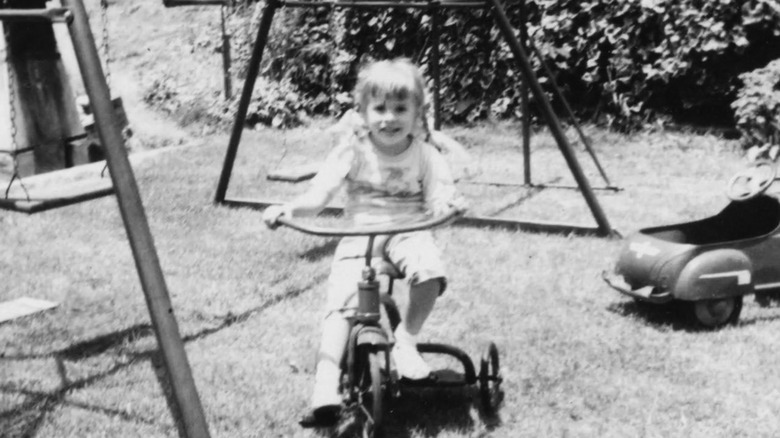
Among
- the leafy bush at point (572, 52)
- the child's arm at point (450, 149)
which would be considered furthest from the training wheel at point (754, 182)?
the leafy bush at point (572, 52)

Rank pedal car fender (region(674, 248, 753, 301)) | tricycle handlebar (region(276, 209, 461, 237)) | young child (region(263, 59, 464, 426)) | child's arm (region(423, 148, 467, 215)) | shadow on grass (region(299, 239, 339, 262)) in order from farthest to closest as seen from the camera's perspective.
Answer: shadow on grass (region(299, 239, 339, 262)) → pedal car fender (region(674, 248, 753, 301)) → child's arm (region(423, 148, 467, 215)) → young child (region(263, 59, 464, 426)) → tricycle handlebar (region(276, 209, 461, 237))

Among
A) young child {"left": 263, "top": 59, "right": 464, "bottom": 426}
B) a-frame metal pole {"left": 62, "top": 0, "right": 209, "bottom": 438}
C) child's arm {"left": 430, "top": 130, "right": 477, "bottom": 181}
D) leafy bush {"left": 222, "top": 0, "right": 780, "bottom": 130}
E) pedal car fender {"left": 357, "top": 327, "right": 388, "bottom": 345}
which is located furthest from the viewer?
leafy bush {"left": 222, "top": 0, "right": 780, "bottom": 130}

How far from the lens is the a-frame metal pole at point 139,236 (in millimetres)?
2736

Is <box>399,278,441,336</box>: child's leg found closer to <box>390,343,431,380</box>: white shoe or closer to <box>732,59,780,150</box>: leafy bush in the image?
<box>390,343,431,380</box>: white shoe

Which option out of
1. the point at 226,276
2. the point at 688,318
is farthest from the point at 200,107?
the point at 688,318

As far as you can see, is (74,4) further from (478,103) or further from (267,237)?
(478,103)

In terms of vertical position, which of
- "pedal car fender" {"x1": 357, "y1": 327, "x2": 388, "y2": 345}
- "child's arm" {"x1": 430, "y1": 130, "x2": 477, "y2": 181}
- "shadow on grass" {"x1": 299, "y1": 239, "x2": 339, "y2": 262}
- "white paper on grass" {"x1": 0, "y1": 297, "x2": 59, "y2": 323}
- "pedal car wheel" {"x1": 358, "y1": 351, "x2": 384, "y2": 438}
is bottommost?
"shadow on grass" {"x1": 299, "y1": 239, "x2": 339, "y2": 262}

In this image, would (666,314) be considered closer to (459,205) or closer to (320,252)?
(459,205)

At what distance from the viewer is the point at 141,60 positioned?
1080cm

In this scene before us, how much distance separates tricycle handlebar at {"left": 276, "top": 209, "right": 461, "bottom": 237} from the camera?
2621 millimetres

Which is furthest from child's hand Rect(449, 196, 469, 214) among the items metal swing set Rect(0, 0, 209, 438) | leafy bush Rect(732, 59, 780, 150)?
leafy bush Rect(732, 59, 780, 150)

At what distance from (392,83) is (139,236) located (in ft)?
2.91

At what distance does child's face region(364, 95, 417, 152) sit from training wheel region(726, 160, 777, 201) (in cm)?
159

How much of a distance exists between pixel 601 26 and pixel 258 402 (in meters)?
5.88
